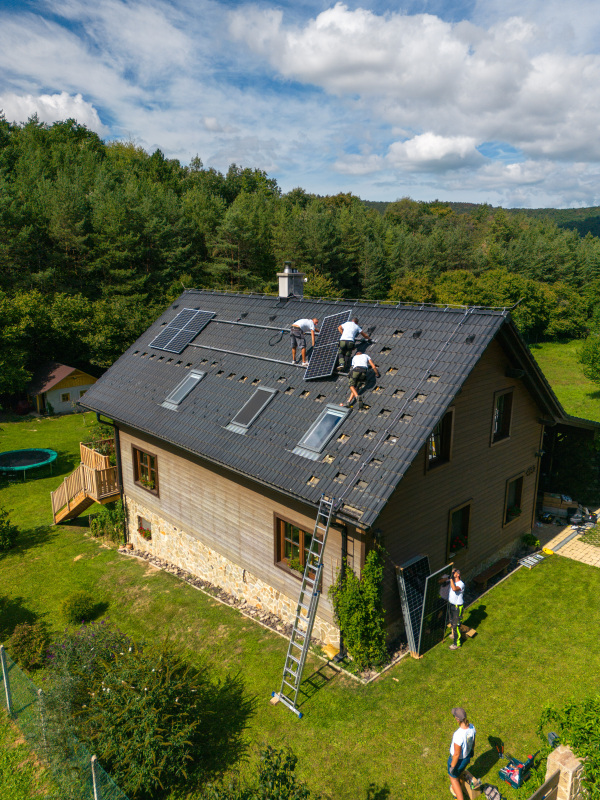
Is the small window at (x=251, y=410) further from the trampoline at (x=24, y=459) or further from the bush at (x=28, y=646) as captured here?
the trampoline at (x=24, y=459)

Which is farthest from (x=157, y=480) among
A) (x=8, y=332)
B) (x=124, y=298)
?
(x=124, y=298)

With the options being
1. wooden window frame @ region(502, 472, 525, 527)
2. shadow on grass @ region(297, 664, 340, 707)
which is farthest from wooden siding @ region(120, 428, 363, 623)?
wooden window frame @ region(502, 472, 525, 527)

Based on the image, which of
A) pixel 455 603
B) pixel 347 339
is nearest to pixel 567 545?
pixel 455 603

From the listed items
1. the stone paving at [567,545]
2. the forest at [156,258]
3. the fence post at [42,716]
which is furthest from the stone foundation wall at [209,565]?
the forest at [156,258]

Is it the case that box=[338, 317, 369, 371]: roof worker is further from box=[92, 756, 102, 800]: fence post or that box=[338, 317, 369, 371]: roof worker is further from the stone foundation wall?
box=[92, 756, 102, 800]: fence post

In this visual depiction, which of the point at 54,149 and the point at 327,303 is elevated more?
the point at 54,149

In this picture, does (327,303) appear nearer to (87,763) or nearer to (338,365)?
(338,365)
